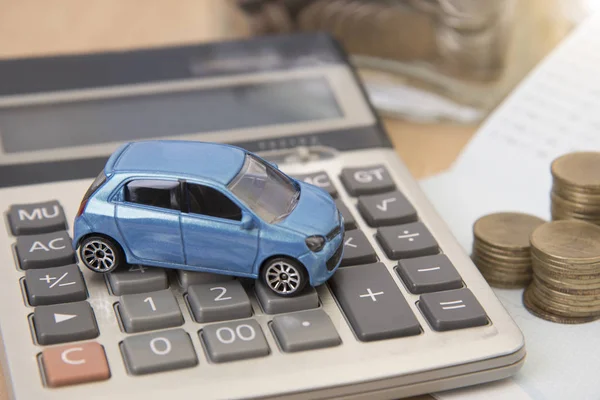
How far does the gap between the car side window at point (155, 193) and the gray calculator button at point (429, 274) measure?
11cm

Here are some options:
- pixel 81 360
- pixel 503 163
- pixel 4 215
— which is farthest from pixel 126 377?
pixel 503 163

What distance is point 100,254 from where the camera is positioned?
44 cm

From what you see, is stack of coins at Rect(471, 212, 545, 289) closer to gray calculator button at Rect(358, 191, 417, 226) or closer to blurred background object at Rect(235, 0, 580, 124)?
gray calculator button at Rect(358, 191, 417, 226)

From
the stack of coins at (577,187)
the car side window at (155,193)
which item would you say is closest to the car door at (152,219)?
the car side window at (155,193)

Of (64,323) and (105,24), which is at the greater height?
(105,24)

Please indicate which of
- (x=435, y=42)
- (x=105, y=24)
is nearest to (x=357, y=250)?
(x=435, y=42)

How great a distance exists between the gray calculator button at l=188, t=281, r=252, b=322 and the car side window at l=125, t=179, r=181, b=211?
0.04 m

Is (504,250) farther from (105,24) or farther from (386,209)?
(105,24)

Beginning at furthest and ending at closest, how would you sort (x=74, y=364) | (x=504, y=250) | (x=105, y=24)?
1. (x=105, y=24)
2. (x=504, y=250)
3. (x=74, y=364)

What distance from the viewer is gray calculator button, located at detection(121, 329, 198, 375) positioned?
0.39m

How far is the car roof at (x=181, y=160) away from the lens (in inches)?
16.8

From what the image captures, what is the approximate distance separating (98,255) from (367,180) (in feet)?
0.54

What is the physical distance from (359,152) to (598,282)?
17 centimetres

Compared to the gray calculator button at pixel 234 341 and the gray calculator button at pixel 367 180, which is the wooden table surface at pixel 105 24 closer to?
the gray calculator button at pixel 367 180
